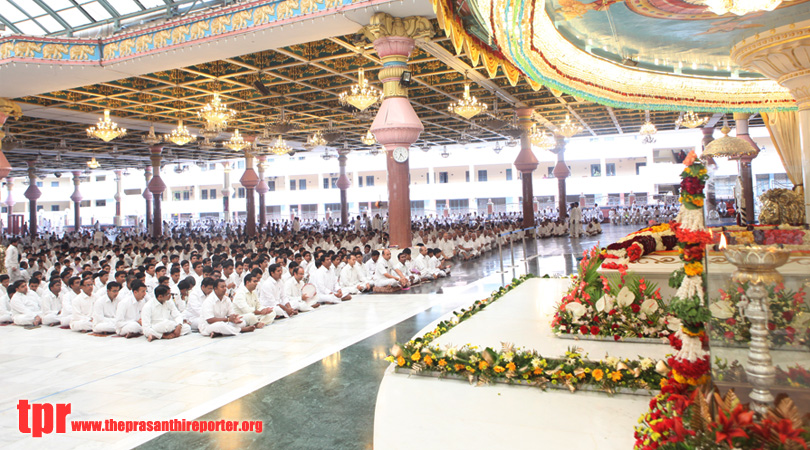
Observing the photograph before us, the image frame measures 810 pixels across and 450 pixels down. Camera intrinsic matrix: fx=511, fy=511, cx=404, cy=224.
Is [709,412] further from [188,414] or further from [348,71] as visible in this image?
[348,71]

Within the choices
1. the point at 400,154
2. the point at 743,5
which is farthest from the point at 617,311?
the point at 400,154

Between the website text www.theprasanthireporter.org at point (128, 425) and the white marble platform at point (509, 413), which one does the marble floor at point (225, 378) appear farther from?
the white marble platform at point (509, 413)

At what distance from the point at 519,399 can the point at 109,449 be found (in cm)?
240

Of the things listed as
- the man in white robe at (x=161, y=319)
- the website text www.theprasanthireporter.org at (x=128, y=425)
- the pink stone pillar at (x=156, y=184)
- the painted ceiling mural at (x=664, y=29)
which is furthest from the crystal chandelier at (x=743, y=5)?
the pink stone pillar at (x=156, y=184)

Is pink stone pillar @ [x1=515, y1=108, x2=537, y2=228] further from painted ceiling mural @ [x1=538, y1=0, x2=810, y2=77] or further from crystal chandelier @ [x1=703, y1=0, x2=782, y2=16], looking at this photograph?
crystal chandelier @ [x1=703, y1=0, x2=782, y2=16]

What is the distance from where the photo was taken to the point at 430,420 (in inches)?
118

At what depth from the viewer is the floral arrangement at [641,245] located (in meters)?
4.84

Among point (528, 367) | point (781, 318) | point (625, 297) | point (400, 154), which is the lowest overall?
point (528, 367)

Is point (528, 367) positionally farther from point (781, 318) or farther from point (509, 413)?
point (781, 318)

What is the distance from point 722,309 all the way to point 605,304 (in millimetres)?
2123

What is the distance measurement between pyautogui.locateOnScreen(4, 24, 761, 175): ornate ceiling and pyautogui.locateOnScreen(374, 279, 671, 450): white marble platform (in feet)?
16.6

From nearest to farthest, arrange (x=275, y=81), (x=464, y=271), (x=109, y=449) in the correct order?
(x=109, y=449) < (x=464, y=271) < (x=275, y=81)

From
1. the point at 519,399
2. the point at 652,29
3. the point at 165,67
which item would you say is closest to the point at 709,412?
the point at 519,399

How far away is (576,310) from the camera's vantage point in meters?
4.22
